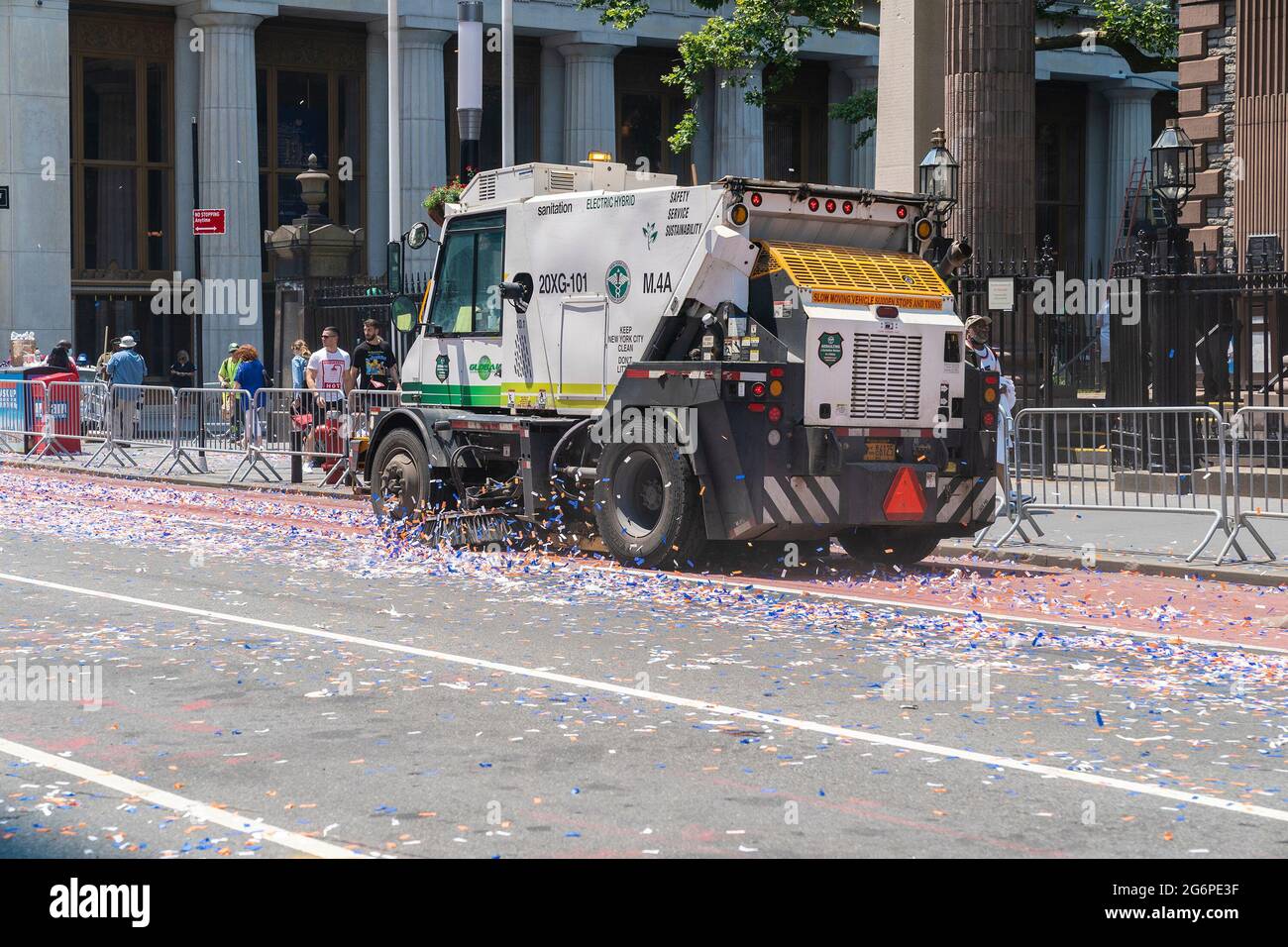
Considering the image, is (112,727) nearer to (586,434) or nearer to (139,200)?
(586,434)

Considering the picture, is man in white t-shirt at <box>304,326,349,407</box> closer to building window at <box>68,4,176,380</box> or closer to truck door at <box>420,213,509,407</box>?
truck door at <box>420,213,509,407</box>

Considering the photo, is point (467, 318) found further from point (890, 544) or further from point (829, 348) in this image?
point (890, 544)

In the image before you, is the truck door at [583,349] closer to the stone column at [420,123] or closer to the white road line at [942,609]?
the white road line at [942,609]

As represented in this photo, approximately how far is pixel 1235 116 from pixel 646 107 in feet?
92.7

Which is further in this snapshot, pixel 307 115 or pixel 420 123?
pixel 307 115

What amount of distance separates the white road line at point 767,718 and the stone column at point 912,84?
1668cm

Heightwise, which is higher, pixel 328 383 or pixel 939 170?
pixel 939 170

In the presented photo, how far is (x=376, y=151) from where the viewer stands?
46.0 metres

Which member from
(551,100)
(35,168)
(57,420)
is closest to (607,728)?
(57,420)

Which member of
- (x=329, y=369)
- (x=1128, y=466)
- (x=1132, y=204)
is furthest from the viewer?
(x=1132, y=204)

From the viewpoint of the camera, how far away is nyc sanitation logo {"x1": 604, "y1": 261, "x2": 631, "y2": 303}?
1445 cm

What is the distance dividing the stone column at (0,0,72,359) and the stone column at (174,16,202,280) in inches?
154

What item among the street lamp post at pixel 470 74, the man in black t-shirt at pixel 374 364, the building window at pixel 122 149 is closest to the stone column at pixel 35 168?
the building window at pixel 122 149
